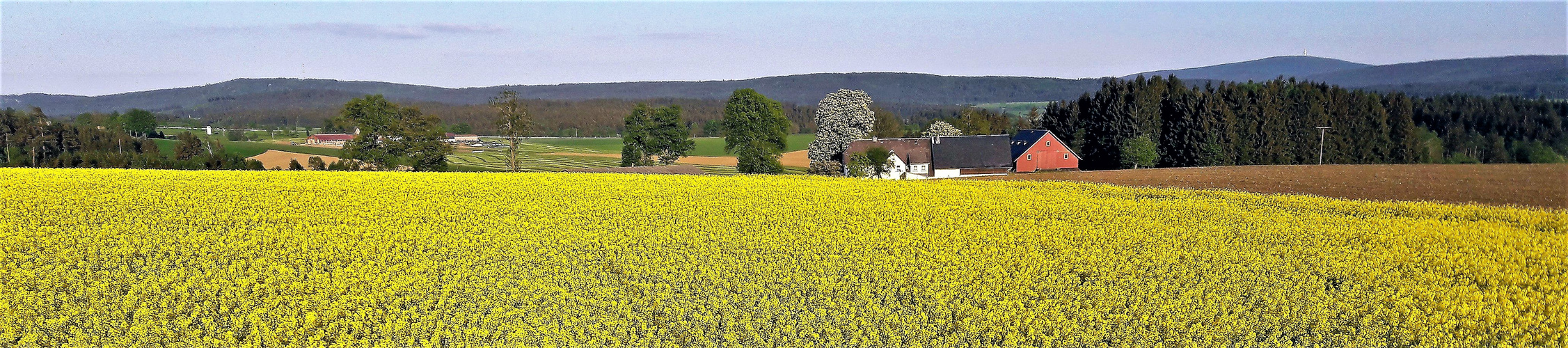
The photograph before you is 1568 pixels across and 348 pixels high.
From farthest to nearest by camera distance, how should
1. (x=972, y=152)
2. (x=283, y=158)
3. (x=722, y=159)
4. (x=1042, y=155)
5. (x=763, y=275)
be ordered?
(x=722, y=159)
(x=283, y=158)
(x=1042, y=155)
(x=972, y=152)
(x=763, y=275)

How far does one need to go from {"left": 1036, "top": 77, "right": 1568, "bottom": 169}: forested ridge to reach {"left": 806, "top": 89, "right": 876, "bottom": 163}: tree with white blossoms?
23.7 m

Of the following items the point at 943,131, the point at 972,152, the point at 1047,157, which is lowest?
the point at 1047,157

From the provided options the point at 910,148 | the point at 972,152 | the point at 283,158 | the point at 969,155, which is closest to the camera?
the point at 969,155

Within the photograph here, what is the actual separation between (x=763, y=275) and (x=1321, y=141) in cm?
6766

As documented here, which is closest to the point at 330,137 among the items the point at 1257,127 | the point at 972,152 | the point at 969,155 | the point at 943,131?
the point at 943,131

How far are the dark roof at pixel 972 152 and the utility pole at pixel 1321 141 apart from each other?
78.9ft

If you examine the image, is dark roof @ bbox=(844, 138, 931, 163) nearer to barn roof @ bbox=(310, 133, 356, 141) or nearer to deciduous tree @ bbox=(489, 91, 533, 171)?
deciduous tree @ bbox=(489, 91, 533, 171)

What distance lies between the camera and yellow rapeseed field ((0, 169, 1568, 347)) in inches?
366

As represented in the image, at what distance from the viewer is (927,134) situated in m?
76.4

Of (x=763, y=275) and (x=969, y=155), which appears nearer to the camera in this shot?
(x=763, y=275)

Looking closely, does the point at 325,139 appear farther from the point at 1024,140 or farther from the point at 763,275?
the point at 763,275

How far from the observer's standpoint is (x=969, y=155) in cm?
6238

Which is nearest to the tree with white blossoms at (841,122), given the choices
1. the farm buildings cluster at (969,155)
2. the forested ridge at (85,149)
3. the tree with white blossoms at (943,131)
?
the farm buildings cluster at (969,155)

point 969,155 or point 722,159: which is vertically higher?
point 969,155
